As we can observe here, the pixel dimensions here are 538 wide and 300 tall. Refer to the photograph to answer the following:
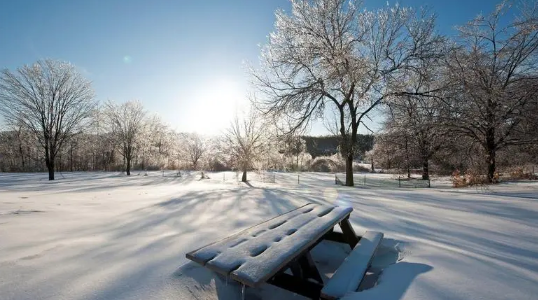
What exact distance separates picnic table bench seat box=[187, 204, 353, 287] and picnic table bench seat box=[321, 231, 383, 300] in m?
0.33

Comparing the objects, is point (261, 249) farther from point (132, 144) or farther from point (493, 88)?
point (132, 144)

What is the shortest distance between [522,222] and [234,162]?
22.7 metres

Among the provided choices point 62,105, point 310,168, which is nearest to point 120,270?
point 62,105

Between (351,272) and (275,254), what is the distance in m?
0.78

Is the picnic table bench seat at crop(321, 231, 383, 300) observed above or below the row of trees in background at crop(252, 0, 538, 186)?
below

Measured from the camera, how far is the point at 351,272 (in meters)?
2.13

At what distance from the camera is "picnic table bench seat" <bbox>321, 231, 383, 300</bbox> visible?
5.91ft

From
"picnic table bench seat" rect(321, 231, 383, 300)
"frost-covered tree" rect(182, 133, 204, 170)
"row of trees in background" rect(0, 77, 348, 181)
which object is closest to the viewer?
"picnic table bench seat" rect(321, 231, 383, 300)

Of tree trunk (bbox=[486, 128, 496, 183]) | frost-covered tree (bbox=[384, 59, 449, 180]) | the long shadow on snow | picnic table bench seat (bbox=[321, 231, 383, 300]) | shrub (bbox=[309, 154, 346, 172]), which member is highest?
frost-covered tree (bbox=[384, 59, 449, 180])

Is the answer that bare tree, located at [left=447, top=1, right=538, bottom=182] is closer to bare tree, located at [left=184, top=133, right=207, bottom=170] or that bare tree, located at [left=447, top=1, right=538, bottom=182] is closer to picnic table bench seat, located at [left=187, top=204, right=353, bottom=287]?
picnic table bench seat, located at [left=187, top=204, right=353, bottom=287]

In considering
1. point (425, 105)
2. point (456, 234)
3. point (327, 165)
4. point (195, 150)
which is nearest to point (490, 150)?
point (425, 105)

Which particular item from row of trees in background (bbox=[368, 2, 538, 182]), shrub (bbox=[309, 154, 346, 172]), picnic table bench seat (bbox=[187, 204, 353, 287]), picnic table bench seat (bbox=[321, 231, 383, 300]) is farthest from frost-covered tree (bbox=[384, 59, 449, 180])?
shrub (bbox=[309, 154, 346, 172])

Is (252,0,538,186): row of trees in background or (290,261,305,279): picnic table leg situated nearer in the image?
(290,261,305,279): picnic table leg

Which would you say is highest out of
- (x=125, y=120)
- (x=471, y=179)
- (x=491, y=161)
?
(x=125, y=120)
